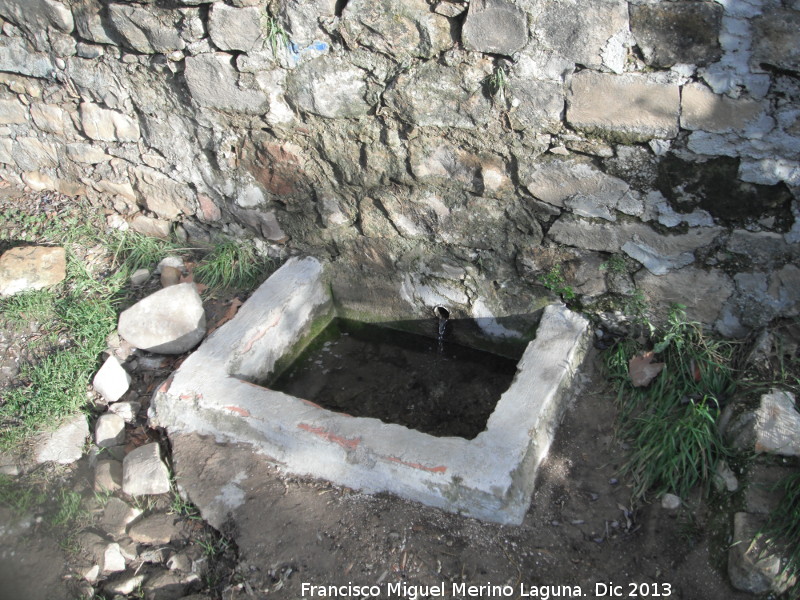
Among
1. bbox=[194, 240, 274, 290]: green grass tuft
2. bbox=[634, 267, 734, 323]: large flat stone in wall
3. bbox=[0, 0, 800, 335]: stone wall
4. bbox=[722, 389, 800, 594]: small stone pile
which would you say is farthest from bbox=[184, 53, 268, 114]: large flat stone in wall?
bbox=[722, 389, 800, 594]: small stone pile

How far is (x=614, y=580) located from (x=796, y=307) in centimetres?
117

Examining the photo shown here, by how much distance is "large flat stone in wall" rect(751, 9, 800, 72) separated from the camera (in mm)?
1942

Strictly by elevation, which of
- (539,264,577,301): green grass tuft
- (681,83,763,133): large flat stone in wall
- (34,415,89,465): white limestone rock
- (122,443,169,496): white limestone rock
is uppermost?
(681,83,763,133): large flat stone in wall

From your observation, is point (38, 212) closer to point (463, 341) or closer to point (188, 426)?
point (188, 426)

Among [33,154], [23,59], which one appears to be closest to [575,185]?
[23,59]

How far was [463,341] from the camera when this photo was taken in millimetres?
3225

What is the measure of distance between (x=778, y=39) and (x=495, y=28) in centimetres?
86

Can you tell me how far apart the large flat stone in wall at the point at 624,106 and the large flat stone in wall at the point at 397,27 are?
505 millimetres

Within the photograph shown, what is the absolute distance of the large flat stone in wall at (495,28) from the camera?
2.22m

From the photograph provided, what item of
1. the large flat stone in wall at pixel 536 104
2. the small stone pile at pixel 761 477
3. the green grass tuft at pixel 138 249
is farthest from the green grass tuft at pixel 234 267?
the small stone pile at pixel 761 477

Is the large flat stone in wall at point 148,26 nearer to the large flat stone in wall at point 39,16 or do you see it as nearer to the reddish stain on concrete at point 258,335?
the large flat stone in wall at point 39,16

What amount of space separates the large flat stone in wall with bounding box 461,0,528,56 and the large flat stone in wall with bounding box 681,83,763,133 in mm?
571

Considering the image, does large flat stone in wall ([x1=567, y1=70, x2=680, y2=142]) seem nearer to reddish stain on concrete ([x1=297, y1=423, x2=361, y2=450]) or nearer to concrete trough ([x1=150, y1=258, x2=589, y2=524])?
concrete trough ([x1=150, y1=258, x2=589, y2=524])

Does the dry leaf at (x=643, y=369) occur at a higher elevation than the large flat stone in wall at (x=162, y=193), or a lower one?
lower
